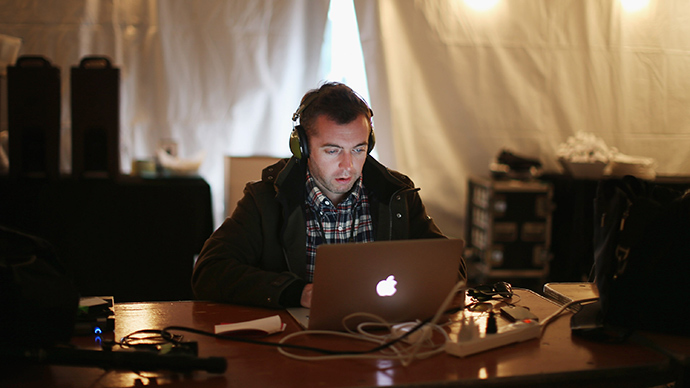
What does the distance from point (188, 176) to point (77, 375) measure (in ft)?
7.61

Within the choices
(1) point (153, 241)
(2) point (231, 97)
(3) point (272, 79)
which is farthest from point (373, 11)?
(1) point (153, 241)

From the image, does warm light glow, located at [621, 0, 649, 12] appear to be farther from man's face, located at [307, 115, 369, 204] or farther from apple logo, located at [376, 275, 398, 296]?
apple logo, located at [376, 275, 398, 296]

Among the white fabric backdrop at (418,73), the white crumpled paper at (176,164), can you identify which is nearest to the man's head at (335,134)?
the white crumpled paper at (176,164)

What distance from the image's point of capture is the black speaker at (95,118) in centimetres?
289

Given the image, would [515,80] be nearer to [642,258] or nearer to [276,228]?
[276,228]

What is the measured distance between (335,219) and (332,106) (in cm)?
36

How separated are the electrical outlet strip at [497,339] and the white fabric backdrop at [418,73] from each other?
2.76 metres

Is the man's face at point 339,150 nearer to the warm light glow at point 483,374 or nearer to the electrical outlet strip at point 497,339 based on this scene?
the electrical outlet strip at point 497,339

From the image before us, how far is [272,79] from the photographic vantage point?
12.6 ft

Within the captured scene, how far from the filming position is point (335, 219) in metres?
1.89

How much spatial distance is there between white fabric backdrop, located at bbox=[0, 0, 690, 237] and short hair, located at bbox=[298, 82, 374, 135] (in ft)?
6.77

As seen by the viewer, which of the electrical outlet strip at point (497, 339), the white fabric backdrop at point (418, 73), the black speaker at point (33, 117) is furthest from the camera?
the white fabric backdrop at point (418, 73)

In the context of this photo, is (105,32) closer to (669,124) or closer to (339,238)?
(339,238)

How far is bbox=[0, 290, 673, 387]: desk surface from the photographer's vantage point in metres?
1.04
